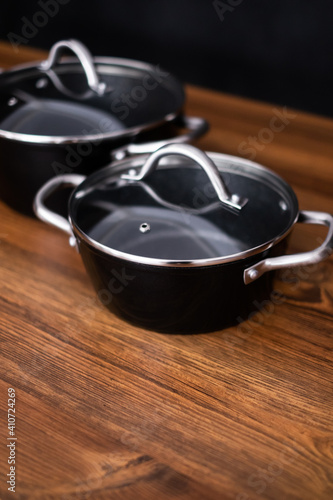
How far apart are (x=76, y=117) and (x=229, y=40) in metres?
1.03

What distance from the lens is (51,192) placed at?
0.74 metres

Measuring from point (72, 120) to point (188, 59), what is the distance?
1065 mm

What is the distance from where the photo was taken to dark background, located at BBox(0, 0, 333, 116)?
1.58 meters

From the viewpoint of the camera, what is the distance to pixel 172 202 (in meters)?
0.66

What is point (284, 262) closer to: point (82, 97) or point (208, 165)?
point (208, 165)

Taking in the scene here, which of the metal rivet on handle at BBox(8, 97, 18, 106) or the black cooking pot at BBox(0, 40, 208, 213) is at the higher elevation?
the metal rivet on handle at BBox(8, 97, 18, 106)

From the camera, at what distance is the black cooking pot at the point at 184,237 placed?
1.88 feet

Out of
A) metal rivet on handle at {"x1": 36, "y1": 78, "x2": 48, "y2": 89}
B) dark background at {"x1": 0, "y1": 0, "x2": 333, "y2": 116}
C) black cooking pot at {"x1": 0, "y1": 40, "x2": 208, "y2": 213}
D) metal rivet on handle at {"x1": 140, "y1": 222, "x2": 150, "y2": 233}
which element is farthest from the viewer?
dark background at {"x1": 0, "y1": 0, "x2": 333, "y2": 116}

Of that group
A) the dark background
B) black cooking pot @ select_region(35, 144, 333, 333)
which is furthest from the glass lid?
the dark background

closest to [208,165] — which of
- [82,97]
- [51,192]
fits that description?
[51,192]

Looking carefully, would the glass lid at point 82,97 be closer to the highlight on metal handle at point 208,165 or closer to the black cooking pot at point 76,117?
the black cooking pot at point 76,117

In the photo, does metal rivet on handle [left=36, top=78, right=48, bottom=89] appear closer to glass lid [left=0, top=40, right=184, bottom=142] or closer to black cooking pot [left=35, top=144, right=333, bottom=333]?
glass lid [left=0, top=40, right=184, bottom=142]

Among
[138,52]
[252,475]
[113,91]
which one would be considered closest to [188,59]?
[138,52]

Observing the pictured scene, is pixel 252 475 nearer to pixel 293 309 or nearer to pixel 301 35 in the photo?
A: pixel 293 309
